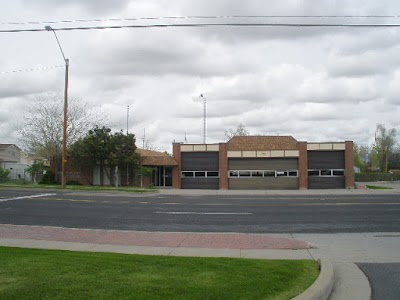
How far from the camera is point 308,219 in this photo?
52.0ft

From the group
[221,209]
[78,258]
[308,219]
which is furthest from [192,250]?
[221,209]

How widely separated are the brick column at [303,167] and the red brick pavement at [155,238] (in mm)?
28209

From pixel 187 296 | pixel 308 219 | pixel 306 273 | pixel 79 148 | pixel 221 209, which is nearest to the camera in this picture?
pixel 187 296

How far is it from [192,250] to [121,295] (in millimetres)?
4395

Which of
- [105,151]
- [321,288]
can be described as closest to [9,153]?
[105,151]

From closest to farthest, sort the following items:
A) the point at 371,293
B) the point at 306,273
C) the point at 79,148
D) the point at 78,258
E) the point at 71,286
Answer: the point at 71,286
the point at 371,293
the point at 306,273
the point at 78,258
the point at 79,148

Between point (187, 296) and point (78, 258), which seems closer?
point (187, 296)

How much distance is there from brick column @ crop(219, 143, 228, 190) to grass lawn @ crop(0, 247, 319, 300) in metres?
31.7

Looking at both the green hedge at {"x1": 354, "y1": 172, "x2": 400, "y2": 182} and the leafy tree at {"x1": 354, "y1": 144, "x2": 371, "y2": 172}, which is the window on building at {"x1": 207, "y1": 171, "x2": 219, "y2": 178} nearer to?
the green hedge at {"x1": 354, "y1": 172, "x2": 400, "y2": 182}

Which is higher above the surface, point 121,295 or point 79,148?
point 79,148

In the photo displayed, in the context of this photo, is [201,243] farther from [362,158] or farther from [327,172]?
[362,158]

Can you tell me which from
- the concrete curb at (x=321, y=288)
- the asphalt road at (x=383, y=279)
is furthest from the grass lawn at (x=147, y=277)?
the asphalt road at (x=383, y=279)

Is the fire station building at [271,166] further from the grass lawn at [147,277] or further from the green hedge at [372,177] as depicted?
the grass lawn at [147,277]

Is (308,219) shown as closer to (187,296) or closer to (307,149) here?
(187,296)
